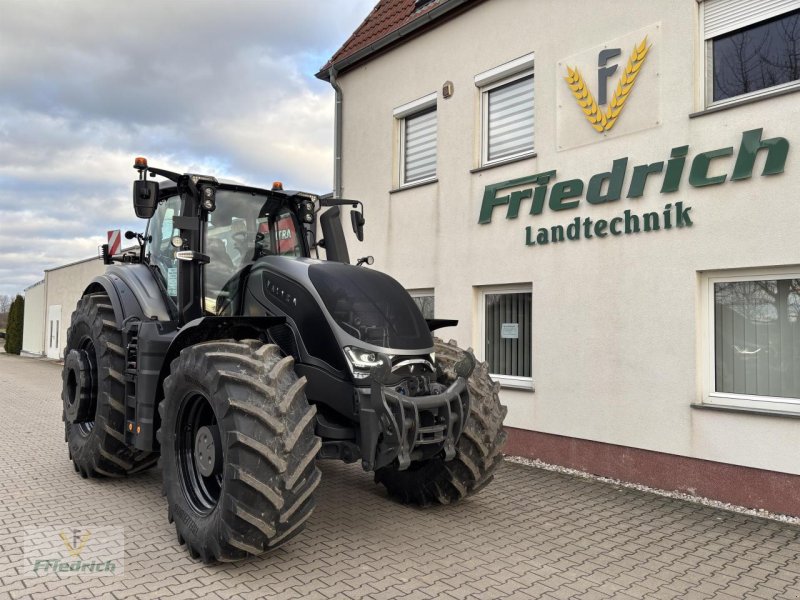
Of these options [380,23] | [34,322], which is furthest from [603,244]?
[34,322]

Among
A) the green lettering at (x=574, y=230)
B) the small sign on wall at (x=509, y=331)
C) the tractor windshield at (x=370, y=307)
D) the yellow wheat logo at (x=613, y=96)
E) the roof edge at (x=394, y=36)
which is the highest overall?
the roof edge at (x=394, y=36)

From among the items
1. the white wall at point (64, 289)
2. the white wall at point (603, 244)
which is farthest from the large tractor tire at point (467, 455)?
the white wall at point (64, 289)

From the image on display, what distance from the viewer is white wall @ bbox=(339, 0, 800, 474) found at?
5328 mm

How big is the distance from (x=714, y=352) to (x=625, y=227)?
4.66 feet

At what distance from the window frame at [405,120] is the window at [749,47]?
3.53 m

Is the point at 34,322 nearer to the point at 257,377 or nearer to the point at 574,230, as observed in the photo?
the point at 574,230

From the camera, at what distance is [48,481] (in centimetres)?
575

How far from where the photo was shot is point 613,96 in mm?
6359

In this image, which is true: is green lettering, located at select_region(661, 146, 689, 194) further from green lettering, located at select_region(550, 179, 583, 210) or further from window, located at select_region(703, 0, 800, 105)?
green lettering, located at select_region(550, 179, 583, 210)

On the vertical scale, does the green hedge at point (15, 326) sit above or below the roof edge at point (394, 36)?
below

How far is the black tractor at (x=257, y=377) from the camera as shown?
11.6ft

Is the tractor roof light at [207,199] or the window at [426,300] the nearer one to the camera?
the tractor roof light at [207,199]

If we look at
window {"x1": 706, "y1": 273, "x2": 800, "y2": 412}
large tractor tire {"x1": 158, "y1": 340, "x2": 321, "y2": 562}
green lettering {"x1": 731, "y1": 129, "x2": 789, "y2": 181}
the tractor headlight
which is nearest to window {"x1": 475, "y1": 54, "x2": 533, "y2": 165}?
green lettering {"x1": 731, "y1": 129, "x2": 789, "y2": 181}

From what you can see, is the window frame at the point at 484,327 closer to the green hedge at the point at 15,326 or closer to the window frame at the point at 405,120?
the window frame at the point at 405,120
